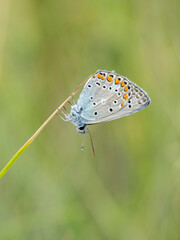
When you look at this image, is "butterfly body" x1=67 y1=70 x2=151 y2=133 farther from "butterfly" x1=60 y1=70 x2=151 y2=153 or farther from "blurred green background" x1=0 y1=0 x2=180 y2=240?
"blurred green background" x1=0 y1=0 x2=180 y2=240

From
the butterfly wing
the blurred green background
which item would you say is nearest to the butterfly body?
the butterfly wing

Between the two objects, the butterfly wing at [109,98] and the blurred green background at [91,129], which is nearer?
the butterfly wing at [109,98]

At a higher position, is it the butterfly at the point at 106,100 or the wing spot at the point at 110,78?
the wing spot at the point at 110,78

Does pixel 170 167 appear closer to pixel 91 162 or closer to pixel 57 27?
pixel 91 162

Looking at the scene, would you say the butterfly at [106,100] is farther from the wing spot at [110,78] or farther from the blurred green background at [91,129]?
the blurred green background at [91,129]

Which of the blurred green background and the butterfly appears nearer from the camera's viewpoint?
the butterfly

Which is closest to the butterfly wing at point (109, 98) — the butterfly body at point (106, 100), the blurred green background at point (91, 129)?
the butterfly body at point (106, 100)

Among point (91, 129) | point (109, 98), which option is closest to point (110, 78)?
point (109, 98)
